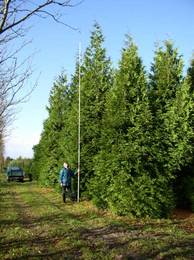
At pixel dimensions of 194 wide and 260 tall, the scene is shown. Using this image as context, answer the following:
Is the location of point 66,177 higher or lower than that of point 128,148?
lower

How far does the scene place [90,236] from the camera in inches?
471

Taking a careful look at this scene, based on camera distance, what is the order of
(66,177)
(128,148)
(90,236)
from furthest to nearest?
(66,177) → (128,148) → (90,236)

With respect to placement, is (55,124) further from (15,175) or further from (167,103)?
(15,175)

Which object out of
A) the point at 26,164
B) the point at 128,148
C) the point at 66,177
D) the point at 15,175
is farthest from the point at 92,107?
the point at 26,164

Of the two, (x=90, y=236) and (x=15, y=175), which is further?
(x=15, y=175)

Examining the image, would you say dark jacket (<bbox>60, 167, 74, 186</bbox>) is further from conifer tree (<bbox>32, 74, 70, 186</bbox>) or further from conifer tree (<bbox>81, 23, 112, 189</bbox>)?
conifer tree (<bbox>32, 74, 70, 186</bbox>)

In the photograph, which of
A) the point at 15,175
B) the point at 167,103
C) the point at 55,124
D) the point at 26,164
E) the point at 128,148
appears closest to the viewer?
the point at 128,148

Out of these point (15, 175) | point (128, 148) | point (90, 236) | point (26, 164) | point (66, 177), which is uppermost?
point (26, 164)

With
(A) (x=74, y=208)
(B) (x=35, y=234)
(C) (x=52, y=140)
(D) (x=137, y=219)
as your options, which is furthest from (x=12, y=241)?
(C) (x=52, y=140)

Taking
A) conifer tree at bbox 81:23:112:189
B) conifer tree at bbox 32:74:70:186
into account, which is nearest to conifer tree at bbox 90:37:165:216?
conifer tree at bbox 81:23:112:189

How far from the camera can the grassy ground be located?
9844mm

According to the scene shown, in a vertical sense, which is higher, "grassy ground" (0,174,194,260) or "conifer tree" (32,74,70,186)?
"conifer tree" (32,74,70,186)

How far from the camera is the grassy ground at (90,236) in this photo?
9.84m

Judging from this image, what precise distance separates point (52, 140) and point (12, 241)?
68.6 feet
